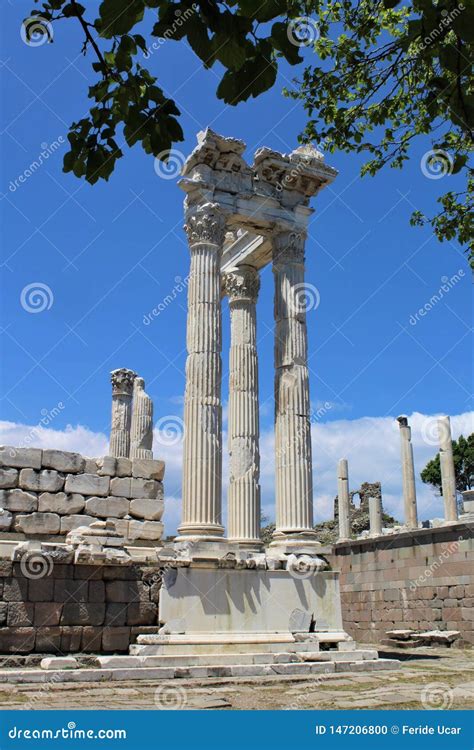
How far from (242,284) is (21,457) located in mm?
8121

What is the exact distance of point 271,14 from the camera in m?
4.20

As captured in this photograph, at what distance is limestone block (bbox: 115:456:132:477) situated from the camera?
516 inches

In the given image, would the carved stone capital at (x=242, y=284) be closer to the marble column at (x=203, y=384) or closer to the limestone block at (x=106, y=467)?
the marble column at (x=203, y=384)

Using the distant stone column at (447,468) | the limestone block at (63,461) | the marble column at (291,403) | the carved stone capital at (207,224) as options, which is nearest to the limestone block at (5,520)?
the limestone block at (63,461)

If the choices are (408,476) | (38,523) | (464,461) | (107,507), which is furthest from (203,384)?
(464,461)

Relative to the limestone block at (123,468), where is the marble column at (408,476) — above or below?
above

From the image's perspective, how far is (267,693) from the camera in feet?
30.5

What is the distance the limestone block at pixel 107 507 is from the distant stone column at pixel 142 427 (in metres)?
7.46

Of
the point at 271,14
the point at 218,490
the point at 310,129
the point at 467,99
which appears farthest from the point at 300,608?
the point at 271,14

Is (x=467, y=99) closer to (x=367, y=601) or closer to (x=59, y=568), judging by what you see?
(x=59, y=568)

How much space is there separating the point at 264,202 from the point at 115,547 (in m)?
8.65

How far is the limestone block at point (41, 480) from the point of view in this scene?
12.3 meters

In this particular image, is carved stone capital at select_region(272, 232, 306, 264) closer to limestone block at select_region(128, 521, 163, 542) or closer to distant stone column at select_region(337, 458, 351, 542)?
limestone block at select_region(128, 521, 163, 542)

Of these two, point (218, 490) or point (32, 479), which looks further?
point (218, 490)
